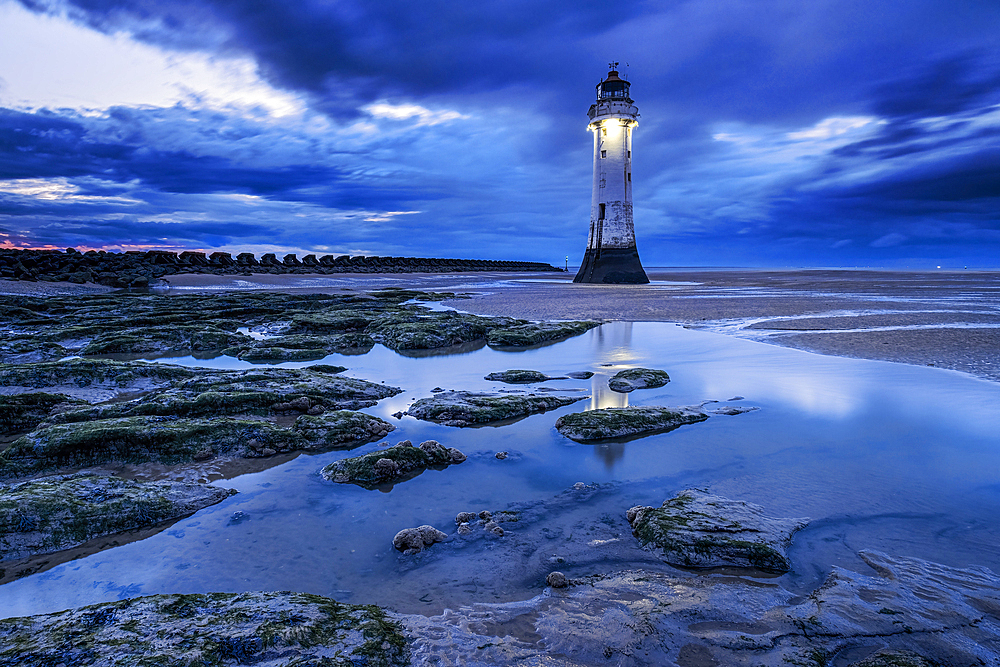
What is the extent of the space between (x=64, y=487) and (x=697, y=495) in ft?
13.6

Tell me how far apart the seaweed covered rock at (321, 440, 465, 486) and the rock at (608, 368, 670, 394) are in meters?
2.81

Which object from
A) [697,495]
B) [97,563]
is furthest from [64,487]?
[697,495]

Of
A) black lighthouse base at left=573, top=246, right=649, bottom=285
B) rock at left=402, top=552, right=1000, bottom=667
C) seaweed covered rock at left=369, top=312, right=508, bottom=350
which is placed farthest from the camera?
black lighthouse base at left=573, top=246, right=649, bottom=285

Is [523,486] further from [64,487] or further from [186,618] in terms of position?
[64,487]

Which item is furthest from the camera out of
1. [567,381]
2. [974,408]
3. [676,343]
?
[676,343]

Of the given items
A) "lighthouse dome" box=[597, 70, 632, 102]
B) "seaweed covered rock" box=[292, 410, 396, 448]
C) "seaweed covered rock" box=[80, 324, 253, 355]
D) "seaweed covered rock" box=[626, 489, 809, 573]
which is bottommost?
"seaweed covered rock" box=[626, 489, 809, 573]

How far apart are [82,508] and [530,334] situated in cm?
750

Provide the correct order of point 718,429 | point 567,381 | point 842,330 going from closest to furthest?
point 718,429
point 567,381
point 842,330

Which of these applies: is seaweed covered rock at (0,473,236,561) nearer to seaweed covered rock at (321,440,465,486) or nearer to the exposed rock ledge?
seaweed covered rock at (321,440,465,486)

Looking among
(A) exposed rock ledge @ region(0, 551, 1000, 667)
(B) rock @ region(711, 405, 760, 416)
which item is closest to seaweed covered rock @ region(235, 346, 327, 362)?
(B) rock @ region(711, 405, 760, 416)

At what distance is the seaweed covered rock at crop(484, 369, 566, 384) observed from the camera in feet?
21.8

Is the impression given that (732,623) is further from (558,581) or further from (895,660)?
(558,581)

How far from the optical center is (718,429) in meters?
4.68

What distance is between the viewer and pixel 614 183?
3194cm
